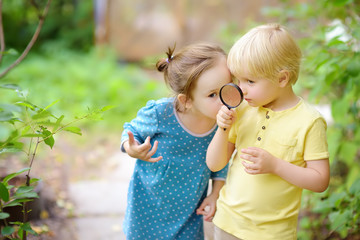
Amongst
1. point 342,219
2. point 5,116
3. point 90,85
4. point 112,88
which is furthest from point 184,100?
point 90,85

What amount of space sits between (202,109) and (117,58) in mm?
6706

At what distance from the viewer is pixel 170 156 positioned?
2104mm

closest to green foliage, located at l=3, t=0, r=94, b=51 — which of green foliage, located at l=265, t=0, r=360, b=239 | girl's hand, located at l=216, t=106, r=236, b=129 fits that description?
green foliage, located at l=265, t=0, r=360, b=239

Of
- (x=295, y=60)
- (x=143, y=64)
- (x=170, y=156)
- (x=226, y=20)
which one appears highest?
(x=226, y=20)

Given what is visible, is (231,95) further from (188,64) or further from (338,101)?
(338,101)

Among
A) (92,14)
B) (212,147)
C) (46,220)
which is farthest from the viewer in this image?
(92,14)

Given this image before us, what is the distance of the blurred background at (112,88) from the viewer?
7.18ft

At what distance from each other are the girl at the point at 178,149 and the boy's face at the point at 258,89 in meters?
0.17

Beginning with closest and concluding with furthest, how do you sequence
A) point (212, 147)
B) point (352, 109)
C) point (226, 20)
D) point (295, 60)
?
point (295, 60) → point (212, 147) → point (352, 109) → point (226, 20)

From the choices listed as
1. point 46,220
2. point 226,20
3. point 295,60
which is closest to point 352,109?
point 295,60

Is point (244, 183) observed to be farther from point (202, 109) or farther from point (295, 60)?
point (295, 60)

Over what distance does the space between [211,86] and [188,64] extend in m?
0.17

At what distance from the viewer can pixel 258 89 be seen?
1690 millimetres

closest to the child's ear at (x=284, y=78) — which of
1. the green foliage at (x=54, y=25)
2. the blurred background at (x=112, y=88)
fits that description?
the blurred background at (x=112, y=88)
